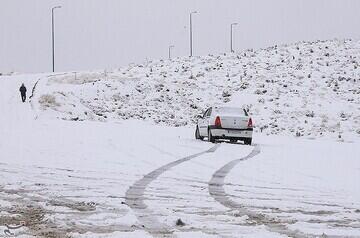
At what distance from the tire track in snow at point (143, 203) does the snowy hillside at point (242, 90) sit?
20092mm

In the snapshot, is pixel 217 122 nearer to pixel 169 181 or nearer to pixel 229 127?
pixel 229 127

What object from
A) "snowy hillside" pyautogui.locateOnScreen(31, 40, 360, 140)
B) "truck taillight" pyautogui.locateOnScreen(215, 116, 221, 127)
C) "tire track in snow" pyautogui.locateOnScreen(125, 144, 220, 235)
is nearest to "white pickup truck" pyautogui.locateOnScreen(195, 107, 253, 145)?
"truck taillight" pyautogui.locateOnScreen(215, 116, 221, 127)

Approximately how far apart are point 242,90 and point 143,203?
3692cm

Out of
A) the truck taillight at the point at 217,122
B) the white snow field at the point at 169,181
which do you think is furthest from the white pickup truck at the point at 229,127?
the white snow field at the point at 169,181

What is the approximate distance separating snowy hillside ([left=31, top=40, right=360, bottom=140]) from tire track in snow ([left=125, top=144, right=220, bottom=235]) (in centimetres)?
2009

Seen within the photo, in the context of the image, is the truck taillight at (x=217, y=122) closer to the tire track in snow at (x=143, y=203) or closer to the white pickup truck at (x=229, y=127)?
the white pickup truck at (x=229, y=127)

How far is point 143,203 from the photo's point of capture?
7879mm

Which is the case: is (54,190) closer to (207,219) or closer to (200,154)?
(207,219)

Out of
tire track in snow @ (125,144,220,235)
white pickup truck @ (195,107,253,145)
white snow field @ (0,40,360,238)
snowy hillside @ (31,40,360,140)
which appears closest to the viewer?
tire track in snow @ (125,144,220,235)

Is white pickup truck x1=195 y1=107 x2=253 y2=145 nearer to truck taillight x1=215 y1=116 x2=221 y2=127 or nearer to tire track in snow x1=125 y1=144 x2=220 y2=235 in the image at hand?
truck taillight x1=215 y1=116 x2=221 y2=127

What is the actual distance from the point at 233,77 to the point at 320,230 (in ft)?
143

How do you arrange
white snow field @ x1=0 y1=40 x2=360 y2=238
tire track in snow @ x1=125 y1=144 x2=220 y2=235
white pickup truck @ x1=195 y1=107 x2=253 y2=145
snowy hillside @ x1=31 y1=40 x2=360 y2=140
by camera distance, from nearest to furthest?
tire track in snow @ x1=125 y1=144 x2=220 y2=235, white snow field @ x1=0 y1=40 x2=360 y2=238, white pickup truck @ x1=195 y1=107 x2=253 y2=145, snowy hillside @ x1=31 y1=40 x2=360 y2=140

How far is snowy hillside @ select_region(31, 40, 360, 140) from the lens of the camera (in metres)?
34.2

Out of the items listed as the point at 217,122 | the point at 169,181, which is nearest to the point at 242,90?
the point at 217,122
